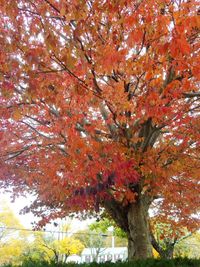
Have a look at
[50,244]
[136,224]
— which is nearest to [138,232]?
[136,224]

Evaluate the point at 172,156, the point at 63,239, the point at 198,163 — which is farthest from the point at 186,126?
the point at 63,239

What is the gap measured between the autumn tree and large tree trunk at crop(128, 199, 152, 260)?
1.0 inches

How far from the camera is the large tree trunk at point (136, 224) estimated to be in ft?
26.9

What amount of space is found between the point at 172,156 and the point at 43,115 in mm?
3518

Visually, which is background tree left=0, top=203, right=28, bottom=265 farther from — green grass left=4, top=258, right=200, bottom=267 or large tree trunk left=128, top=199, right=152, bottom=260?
green grass left=4, top=258, right=200, bottom=267

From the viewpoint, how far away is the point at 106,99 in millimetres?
6121

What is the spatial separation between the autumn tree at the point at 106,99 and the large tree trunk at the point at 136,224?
0.03 metres

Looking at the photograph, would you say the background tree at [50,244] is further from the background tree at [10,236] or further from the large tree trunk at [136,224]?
the large tree trunk at [136,224]

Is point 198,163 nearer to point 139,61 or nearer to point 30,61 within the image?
point 139,61

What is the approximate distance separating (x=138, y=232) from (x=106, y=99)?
396cm

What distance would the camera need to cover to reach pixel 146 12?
488 cm

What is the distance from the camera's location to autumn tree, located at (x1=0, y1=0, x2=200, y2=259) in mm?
4613

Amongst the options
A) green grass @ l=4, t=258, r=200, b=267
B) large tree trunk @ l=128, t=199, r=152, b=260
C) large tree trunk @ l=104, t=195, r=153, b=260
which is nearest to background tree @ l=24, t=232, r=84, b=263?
large tree trunk @ l=104, t=195, r=153, b=260

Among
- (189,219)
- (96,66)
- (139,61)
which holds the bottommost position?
(189,219)
